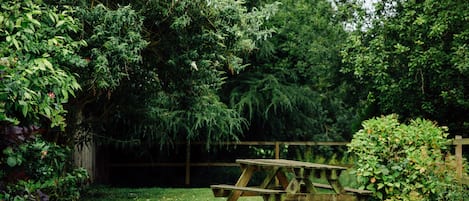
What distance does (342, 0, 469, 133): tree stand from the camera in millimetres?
11766

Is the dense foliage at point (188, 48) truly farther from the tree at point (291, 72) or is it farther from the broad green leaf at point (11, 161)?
the tree at point (291, 72)

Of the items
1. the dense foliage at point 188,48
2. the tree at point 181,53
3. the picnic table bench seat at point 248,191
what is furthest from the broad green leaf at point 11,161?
the dense foliage at point 188,48

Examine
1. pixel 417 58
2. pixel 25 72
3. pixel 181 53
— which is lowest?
pixel 25 72

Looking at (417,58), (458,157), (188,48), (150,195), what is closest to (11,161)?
(188,48)

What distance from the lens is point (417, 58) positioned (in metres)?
12.1

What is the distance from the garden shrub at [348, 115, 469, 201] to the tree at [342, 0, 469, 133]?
9.86 ft

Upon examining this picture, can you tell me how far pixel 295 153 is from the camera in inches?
680

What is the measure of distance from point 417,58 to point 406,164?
424 centimetres

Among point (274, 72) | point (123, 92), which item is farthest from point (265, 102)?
point (123, 92)

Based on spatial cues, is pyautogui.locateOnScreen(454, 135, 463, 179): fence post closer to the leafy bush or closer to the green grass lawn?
the green grass lawn

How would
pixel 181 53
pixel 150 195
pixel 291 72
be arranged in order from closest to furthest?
pixel 181 53, pixel 150 195, pixel 291 72

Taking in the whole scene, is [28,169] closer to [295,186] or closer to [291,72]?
[295,186]

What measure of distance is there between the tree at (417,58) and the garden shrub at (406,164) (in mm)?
3005

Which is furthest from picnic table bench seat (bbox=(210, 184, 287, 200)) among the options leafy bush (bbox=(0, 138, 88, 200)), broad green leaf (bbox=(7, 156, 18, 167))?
broad green leaf (bbox=(7, 156, 18, 167))
